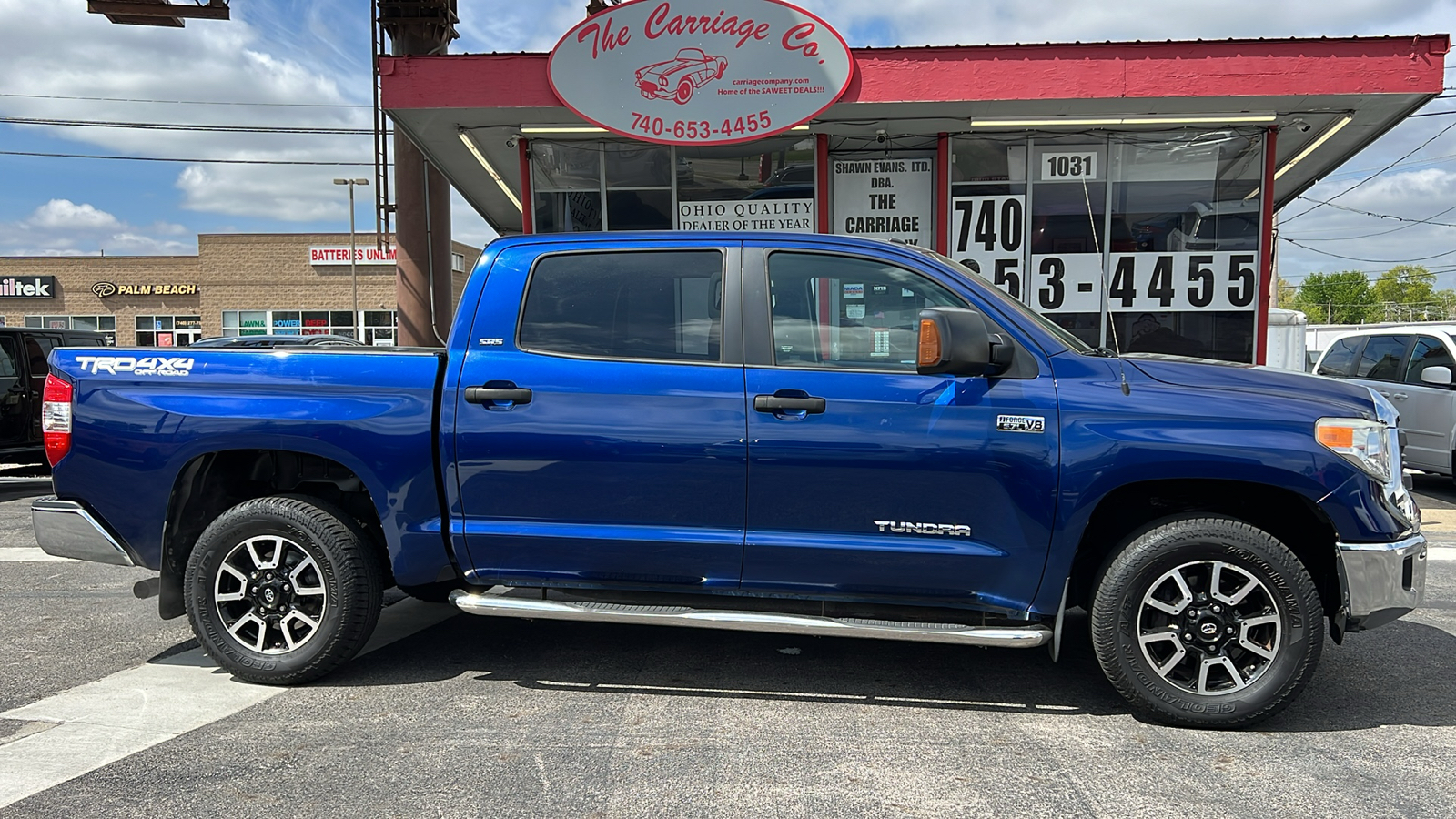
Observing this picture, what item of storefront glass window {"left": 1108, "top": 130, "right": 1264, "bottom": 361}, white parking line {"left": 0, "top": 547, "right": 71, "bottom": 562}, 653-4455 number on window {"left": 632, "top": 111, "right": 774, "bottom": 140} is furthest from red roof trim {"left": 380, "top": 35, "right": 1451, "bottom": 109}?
white parking line {"left": 0, "top": 547, "right": 71, "bottom": 562}

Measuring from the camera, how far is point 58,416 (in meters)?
4.15

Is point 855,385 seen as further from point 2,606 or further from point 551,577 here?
point 2,606

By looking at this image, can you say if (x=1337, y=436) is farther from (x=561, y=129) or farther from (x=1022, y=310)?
(x=561, y=129)

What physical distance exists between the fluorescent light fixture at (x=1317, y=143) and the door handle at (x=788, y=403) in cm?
979

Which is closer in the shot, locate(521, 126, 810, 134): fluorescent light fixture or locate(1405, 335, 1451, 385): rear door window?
locate(1405, 335, 1451, 385): rear door window

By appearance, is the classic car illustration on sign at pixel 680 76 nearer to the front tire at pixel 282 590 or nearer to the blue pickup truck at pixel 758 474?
→ the blue pickup truck at pixel 758 474

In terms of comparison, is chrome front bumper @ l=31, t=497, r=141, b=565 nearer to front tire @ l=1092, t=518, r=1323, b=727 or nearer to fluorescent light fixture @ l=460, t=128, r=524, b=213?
front tire @ l=1092, t=518, r=1323, b=727

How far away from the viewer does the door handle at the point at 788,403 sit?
3.71 meters

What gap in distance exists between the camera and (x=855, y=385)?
3.72m

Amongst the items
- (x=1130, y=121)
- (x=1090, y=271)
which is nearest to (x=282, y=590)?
(x=1090, y=271)

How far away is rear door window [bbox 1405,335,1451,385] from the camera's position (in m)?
9.72

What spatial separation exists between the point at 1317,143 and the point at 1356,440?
1012cm

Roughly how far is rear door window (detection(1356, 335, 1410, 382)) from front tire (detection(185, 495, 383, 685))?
11.0 m

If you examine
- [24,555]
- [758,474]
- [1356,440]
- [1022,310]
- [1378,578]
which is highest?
[1022,310]
